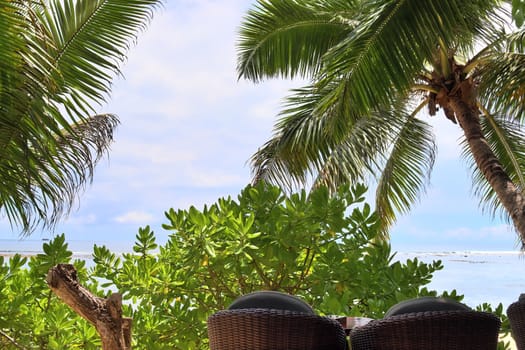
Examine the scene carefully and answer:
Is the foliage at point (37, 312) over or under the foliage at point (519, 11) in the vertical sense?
under

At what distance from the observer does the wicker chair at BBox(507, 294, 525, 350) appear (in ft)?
6.61

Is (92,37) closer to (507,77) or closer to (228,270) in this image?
(228,270)

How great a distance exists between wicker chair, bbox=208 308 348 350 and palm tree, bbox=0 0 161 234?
2.53m

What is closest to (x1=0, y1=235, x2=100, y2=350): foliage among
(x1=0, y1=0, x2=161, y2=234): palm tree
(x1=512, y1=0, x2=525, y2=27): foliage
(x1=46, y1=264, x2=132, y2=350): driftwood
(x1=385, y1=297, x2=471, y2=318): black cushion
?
(x1=0, y1=0, x2=161, y2=234): palm tree

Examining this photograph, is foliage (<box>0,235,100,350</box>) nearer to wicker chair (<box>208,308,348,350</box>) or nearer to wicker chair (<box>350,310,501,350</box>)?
wicker chair (<box>208,308,348,350</box>)

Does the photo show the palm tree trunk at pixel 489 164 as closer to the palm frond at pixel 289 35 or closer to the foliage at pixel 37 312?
the palm frond at pixel 289 35

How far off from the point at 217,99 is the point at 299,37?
106 metres

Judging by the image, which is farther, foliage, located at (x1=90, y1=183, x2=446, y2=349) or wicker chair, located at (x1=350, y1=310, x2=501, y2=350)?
foliage, located at (x1=90, y1=183, x2=446, y2=349)

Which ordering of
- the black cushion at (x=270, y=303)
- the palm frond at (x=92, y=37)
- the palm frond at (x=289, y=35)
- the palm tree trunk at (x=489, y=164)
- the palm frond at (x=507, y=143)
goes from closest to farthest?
the black cushion at (x=270, y=303) → the palm frond at (x=92, y=37) → the palm tree trunk at (x=489, y=164) → the palm frond at (x=289, y=35) → the palm frond at (x=507, y=143)

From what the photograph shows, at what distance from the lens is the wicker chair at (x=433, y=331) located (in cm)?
158

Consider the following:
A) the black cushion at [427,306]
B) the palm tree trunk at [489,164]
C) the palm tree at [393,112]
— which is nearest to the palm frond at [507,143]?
the palm tree at [393,112]

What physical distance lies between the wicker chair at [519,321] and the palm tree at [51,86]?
275 cm

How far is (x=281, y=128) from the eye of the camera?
872 centimetres

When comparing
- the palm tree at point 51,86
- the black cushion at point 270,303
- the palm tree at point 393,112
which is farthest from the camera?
the palm tree at point 393,112
